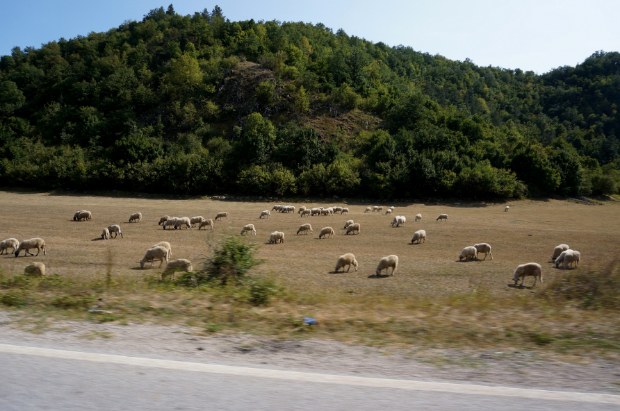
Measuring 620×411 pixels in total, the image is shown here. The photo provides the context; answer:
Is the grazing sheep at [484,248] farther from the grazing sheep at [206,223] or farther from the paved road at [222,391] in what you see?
the grazing sheep at [206,223]

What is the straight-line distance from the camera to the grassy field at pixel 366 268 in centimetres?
555

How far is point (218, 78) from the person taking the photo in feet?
335

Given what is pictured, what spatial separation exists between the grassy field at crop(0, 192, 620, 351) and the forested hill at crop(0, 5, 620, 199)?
6.45 m

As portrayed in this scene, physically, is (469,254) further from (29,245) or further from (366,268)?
(29,245)

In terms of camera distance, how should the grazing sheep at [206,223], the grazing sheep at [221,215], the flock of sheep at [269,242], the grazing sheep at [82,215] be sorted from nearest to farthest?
1. the flock of sheep at [269,242]
2. the grazing sheep at [206,223]
3. the grazing sheep at [82,215]
4. the grazing sheep at [221,215]

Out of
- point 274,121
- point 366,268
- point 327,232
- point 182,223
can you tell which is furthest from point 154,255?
point 274,121

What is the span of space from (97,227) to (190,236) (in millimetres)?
9439

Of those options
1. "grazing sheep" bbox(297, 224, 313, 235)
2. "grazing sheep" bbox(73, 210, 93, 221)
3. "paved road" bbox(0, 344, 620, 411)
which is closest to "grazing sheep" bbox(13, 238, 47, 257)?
"grazing sheep" bbox(73, 210, 93, 221)

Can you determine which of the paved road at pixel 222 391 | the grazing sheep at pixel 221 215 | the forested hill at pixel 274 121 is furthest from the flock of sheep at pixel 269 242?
the forested hill at pixel 274 121

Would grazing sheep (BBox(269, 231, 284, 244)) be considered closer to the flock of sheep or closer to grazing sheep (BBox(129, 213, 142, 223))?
the flock of sheep

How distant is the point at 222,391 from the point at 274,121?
90414 mm

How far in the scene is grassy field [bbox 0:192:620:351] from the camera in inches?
219

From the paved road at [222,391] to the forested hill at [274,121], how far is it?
5432 cm

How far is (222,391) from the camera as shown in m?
3.24
